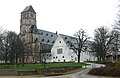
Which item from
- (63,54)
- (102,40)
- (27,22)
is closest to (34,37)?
(27,22)

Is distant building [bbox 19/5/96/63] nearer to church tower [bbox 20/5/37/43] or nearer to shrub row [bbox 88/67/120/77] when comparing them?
church tower [bbox 20/5/37/43]

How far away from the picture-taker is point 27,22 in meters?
132

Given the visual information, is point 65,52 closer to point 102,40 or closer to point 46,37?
point 46,37

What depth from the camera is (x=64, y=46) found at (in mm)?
114062

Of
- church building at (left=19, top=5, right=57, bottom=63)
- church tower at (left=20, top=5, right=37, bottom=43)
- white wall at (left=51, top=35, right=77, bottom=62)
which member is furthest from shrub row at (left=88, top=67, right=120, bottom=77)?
church tower at (left=20, top=5, right=37, bottom=43)

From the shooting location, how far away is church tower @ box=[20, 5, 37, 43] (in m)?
131

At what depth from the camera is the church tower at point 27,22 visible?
131m

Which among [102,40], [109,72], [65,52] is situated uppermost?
[102,40]

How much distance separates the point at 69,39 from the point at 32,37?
2620 cm

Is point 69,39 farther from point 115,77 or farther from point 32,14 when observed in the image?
point 115,77

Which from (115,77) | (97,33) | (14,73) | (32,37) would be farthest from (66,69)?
(32,37)

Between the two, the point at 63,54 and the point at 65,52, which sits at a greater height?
the point at 65,52

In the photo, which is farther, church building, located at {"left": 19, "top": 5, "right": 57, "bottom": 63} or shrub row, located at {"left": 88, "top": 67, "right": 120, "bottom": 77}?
church building, located at {"left": 19, "top": 5, "right": 57, "bottom": 63}

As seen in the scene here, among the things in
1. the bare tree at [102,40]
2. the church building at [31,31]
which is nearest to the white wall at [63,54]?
the church building at [31,31]
